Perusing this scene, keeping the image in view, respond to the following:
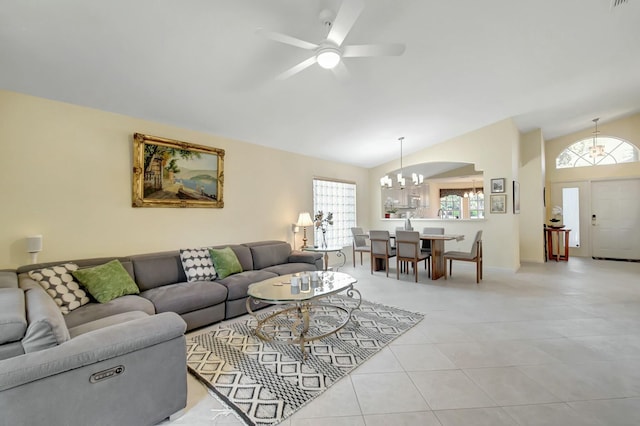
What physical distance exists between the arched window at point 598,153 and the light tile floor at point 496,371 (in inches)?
182

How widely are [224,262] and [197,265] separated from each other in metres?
0.33

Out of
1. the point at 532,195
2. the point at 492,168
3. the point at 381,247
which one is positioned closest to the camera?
the point at 381,247

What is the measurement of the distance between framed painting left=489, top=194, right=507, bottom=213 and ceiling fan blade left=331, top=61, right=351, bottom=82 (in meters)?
4.69

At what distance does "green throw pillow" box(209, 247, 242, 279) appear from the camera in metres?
3.54

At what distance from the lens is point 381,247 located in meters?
5.45

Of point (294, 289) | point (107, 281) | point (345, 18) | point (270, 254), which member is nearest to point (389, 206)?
point (270, 254)

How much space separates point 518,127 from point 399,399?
21.4 feet

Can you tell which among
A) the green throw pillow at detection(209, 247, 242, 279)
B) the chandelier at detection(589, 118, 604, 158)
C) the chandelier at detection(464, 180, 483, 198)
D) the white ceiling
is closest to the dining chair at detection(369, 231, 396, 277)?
the white ceiling

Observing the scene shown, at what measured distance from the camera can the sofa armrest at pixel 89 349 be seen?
124 cm

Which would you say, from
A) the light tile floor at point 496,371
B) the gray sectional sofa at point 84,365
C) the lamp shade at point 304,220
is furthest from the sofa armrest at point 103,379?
the lamp shade at point 304,220

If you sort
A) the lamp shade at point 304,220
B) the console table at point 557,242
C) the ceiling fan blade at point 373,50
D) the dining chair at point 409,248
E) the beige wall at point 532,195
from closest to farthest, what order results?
the ceiling fan blade at point 373,50 < the dining chair at point 409,248 < the lamp shade at point 304,220 < the beige wall at point 532,195 < the console table at point 557,242

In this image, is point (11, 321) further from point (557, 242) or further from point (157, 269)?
point (557, 242)

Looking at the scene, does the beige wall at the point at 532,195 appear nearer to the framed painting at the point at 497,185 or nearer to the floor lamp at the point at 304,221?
the framed painting at the point at 497,185

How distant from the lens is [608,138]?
684 centimetres
